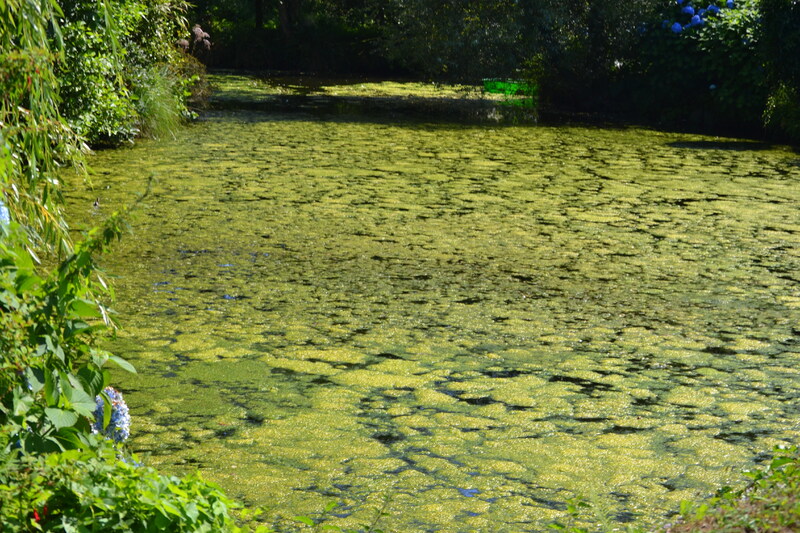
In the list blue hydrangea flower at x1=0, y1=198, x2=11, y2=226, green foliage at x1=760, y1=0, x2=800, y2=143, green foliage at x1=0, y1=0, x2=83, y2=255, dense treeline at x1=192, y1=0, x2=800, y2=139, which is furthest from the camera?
dense treeline at x1=192, y1=0, x2=800, y2=139

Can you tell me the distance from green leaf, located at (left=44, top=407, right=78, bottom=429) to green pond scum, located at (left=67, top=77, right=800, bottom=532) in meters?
0.77

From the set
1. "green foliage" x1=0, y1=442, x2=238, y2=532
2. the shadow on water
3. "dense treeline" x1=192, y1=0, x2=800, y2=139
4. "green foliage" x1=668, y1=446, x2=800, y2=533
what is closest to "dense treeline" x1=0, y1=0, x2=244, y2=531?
"green foliage" x1=0, y1=442, x2=238, y2=532

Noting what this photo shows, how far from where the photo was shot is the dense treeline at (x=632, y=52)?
10328 mm

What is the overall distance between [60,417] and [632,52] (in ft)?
37.7

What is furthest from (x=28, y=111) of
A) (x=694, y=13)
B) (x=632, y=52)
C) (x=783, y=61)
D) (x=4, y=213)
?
(x=632, y=52)

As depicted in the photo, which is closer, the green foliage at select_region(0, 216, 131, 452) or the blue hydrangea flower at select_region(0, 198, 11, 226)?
the green foliage at select_region(0, 216, 131, 452)

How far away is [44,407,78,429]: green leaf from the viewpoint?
6.72 feet

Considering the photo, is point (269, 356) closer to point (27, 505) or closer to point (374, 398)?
point (374, 398)

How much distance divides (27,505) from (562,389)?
7.14ft

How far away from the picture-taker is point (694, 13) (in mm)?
11688

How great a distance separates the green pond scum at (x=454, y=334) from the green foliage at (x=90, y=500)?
78cm

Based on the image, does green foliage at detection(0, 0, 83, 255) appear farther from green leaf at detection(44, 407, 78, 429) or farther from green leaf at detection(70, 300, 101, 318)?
green leaf at detection(44, 407, 78, 429)

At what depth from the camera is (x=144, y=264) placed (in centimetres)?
499

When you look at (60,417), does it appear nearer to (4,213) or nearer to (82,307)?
(82,307)
